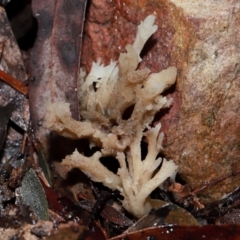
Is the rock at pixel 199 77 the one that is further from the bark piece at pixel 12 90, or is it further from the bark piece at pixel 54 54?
the bark piece at pixel 12 90

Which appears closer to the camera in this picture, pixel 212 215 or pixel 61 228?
pixel 61 228

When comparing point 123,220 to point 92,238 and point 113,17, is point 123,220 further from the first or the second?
point 113,17

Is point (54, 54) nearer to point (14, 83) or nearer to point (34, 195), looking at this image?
point (14, 83)

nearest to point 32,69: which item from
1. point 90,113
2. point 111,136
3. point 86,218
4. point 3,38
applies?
point 3,38

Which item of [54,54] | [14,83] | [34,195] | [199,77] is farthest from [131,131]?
[14,83]

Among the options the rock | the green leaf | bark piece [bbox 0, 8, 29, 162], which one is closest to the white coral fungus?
the rock
